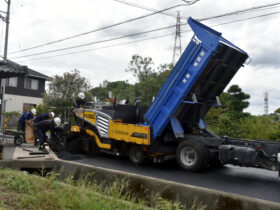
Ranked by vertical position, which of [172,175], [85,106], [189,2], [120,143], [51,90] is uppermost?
[189,2]

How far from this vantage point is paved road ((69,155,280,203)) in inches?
229

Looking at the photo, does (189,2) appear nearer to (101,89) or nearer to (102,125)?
(102,125)

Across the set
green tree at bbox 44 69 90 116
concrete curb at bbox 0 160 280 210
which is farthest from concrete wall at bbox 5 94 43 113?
concrete curb at bbox 0 160 280 210

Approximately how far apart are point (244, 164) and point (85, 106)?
18.4ft

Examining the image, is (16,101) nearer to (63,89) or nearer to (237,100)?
(63,89)

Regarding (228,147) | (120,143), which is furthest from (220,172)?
(120,143)

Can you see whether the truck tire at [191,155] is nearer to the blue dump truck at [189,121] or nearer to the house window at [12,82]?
the blue dump truck at [189,121]

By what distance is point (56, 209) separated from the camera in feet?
12.8

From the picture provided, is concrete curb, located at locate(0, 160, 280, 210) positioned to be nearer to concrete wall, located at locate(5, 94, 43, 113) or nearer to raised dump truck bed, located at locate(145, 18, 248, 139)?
raised dump truck bed, located at locate(145, 18, 248, 139)

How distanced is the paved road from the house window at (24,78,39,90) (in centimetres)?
2464

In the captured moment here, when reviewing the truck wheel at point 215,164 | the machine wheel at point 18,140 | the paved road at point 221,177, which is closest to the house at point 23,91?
the machine wheel at point 18,140

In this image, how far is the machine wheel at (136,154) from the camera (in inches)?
319

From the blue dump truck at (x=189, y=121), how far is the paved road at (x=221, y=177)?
299 millimetres

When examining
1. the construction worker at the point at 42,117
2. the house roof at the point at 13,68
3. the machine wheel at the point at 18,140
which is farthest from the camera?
the machine wheel at the point at 18,140
